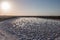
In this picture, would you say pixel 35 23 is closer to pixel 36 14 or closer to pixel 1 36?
pixel 36 14

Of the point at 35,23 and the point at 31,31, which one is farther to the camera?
the point at 35,23

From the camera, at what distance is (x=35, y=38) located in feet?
4.86

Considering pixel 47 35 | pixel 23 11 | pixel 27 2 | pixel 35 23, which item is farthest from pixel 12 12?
pixel 47 35

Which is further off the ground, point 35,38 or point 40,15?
point 40,15

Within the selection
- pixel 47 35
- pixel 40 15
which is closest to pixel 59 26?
pixel 47 35

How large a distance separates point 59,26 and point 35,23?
19.4 inches

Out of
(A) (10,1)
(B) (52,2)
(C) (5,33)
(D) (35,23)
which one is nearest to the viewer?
(C) (5,33)

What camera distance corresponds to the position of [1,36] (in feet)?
5.10

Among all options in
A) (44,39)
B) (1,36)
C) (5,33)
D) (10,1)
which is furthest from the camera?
(10,1)

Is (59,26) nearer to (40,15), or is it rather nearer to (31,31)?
(31,31)

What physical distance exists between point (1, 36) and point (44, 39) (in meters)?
0.67

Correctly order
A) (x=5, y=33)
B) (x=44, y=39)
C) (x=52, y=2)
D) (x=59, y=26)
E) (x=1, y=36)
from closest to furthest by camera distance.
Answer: (x=44, y=39) → (x=1, y=36) → (x=5, y=33) → (x=59, y=26) → (x=52, y=2)

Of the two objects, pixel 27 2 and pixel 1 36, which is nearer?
pixel 1 36

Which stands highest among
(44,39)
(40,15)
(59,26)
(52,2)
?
(52,2)
